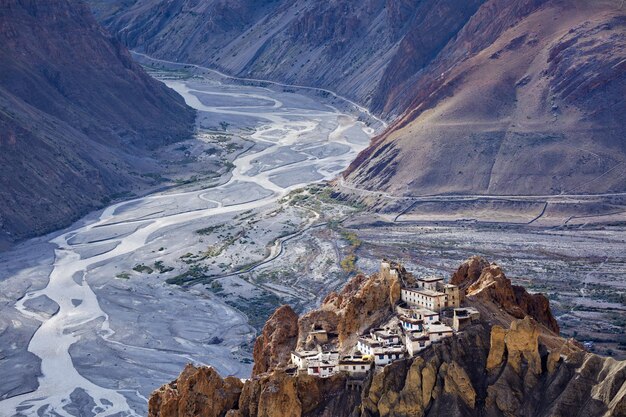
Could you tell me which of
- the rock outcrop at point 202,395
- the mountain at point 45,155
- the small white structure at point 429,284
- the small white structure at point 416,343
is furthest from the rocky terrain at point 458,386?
the mountain at point 45,155

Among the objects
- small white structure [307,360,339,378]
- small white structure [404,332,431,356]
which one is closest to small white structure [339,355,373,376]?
small white structure [307,360,339,378]

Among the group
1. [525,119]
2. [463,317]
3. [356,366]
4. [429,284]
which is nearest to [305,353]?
[356,366]

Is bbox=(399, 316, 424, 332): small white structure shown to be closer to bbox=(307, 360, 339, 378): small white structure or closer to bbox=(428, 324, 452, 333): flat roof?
bbox=(428, 324, 452, 333): flat roof

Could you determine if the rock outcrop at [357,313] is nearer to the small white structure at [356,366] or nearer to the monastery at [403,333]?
the monastery at [403,333]

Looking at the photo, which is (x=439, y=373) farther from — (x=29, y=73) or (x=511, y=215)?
(x=29, y=73)

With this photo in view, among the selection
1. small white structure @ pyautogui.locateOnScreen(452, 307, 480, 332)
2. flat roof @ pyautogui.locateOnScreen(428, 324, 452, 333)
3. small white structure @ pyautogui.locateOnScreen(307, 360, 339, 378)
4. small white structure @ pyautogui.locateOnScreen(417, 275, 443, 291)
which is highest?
small white structure @ pyautogui.locateOnScreen(417, 275, 443, 291)

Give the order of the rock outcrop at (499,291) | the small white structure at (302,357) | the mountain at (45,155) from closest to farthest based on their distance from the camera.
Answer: the small white structure at (302,357), the rock outcrop at (499,291), the mountain at (45,155)

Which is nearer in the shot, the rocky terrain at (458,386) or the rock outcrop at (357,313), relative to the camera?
the rocky terrain at (458,386)
